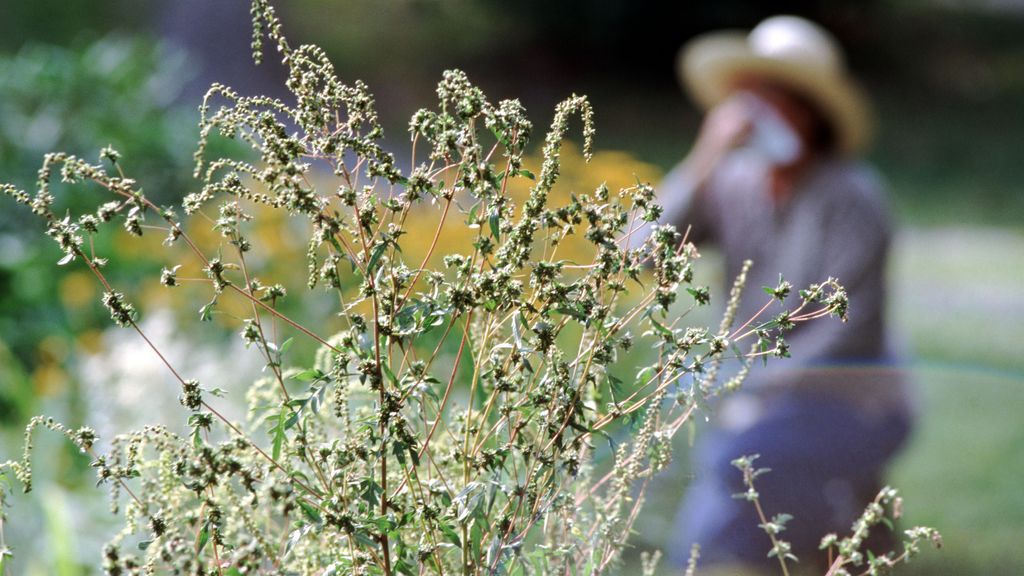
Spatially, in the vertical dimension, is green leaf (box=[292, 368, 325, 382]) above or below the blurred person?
below

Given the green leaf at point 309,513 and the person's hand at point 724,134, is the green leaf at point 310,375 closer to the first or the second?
the green leaf at point 309,513

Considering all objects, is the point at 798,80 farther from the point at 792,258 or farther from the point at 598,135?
the point at 598,135

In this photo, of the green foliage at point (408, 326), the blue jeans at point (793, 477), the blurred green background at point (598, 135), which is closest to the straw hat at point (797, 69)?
the blurred green background at point (598, 135)

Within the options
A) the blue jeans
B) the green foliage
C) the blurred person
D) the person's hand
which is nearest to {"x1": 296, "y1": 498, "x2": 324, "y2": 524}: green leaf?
the green foliage

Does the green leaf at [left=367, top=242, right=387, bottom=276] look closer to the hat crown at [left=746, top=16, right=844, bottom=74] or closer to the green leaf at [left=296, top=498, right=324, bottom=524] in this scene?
the green leaf at [left=296, top=498, right=324, bottom=524]

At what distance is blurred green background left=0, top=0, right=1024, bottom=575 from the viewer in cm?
353

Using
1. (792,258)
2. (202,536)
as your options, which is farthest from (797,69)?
(202,536)

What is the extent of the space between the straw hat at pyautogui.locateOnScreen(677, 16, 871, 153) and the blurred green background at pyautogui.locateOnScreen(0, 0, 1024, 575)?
643mm

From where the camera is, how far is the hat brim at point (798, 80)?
12.7 ft

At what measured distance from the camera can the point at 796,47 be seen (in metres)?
3.91

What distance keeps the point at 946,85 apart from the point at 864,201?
11.8m

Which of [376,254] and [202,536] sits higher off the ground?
[376,254]

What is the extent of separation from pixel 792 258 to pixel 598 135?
9.36 meters

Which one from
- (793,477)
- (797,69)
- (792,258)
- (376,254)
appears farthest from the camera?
(797,69)
